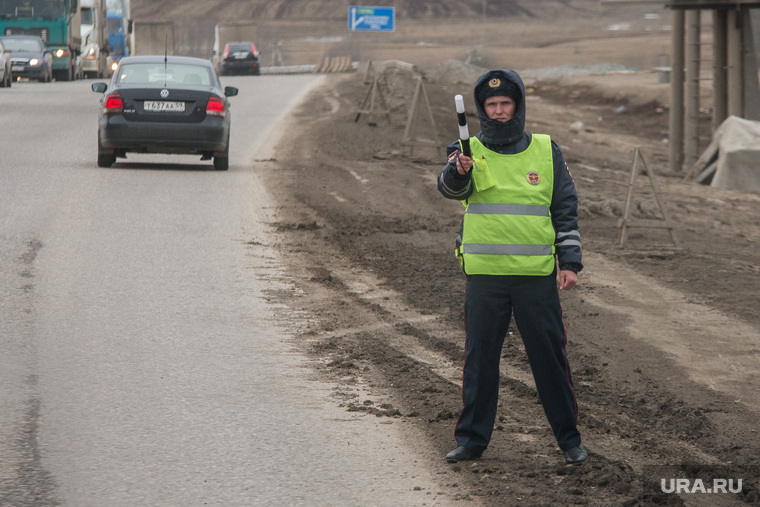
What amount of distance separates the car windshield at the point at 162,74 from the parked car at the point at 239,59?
34106 mm

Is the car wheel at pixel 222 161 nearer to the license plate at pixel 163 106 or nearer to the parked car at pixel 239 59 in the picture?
the license plate at pixel 163 106

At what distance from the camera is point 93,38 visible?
45.9 meters

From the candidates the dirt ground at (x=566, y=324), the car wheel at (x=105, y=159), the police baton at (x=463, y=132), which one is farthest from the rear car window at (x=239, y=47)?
the police baton at (x=463, y=132)

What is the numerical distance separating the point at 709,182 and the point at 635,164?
9813mm

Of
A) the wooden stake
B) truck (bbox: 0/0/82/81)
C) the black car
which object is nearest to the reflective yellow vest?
the wooden stake

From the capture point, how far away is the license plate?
16062mm

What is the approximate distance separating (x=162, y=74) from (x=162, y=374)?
35.8ft

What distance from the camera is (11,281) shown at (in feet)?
29.4

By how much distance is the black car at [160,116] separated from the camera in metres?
16.0

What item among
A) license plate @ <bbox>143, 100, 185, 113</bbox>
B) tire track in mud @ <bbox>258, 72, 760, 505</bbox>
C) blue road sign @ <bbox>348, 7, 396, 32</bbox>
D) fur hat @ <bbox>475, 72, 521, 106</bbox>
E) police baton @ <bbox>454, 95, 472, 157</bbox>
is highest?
blue road sign @ <bbox>348, 7, 396, 32</bbox>

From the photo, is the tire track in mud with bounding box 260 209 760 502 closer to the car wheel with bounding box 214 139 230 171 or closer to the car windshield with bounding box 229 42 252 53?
the car wheel with bounding box 214 139 230 171

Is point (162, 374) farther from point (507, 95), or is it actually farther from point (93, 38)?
point (93, 38)

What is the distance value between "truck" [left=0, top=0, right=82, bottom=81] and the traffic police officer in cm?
3727

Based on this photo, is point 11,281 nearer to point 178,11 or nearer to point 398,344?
point 398,344
